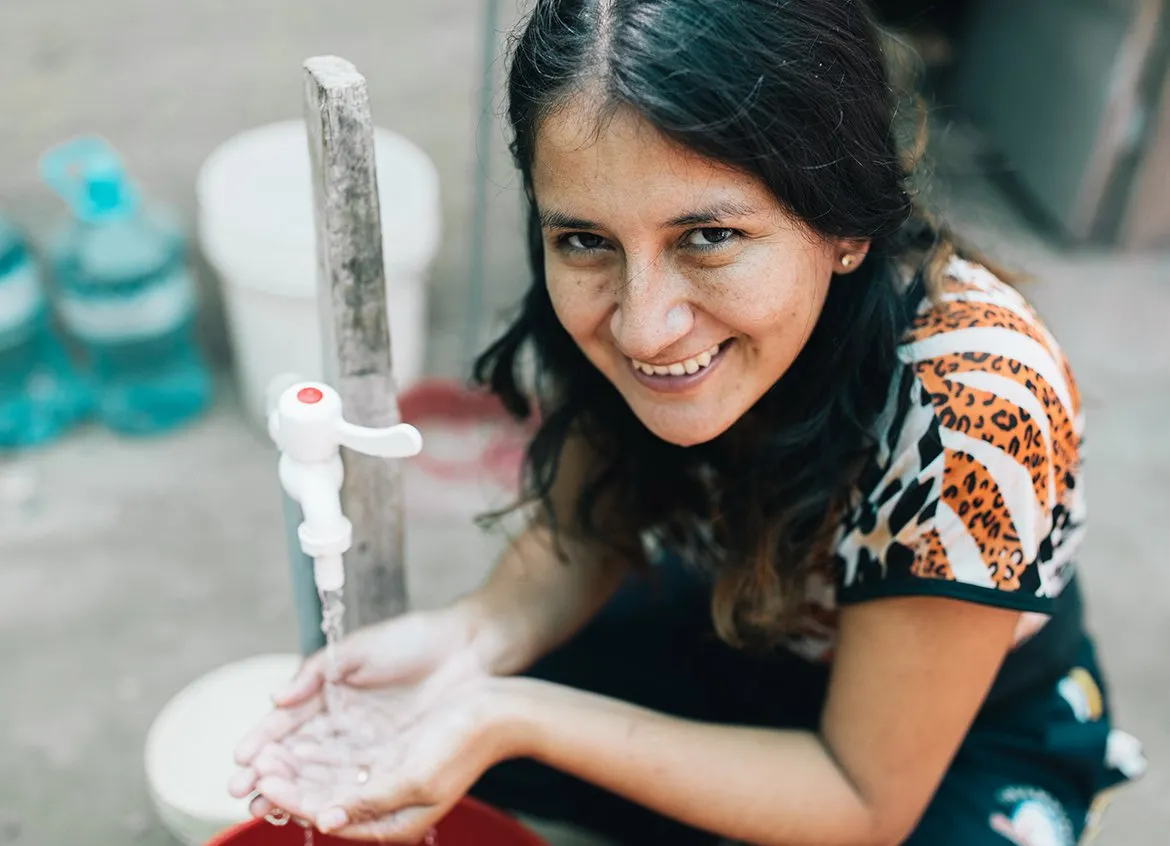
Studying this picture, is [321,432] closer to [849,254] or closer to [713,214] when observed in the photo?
[713,214]

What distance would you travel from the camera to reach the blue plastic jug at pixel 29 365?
7.55ft

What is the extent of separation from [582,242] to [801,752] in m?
0.57

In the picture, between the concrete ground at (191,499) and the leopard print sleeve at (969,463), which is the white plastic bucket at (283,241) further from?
the leopard print sleeve at (969,463)

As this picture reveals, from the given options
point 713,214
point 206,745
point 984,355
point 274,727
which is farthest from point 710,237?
point 206,745

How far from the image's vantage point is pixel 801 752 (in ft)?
4.15

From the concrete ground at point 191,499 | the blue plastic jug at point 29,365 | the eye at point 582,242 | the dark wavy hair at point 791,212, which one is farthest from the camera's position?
the blue plastic jug at point 29,365

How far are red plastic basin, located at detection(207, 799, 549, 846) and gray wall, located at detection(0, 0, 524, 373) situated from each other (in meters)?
1.24

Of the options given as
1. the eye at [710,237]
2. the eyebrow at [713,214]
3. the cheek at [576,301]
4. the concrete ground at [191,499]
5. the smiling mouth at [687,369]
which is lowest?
the concrete ground at [191,499]

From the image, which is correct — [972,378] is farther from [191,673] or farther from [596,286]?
[191,673]

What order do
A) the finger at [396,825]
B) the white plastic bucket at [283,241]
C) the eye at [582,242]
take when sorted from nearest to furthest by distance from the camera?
1. the eye at [582,242]
2. the finger at [396,825]
3. the white plastic bucket at [283,241]

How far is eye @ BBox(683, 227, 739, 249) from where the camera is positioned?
3.38 feet

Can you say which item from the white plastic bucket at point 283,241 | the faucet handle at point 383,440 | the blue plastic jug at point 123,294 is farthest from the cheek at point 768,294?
the blue plastic jug at point 123,294

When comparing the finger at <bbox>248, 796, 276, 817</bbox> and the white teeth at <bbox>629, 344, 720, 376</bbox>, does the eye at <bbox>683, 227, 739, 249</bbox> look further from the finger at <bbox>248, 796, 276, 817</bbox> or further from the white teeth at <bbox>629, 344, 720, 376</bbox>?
the finger at <bbox>248, 796, 276, 817</bbox>

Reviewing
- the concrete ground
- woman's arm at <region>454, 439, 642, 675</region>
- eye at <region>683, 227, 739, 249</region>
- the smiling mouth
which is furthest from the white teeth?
the concrete ground
